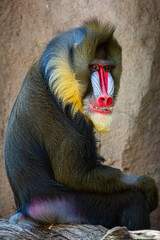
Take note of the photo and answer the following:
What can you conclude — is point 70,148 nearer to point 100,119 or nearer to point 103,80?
point 100,119

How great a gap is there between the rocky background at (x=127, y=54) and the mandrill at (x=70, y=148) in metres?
1.39

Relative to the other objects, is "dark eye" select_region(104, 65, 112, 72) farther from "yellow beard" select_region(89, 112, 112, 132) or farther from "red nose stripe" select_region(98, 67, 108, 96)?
"yellow beard" select_region(89, 112, 112, 132)

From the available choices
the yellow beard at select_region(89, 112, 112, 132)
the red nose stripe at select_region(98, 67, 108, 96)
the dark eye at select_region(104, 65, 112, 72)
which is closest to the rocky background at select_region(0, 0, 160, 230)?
the dark eye at select_region(104, 65, 112, 72)

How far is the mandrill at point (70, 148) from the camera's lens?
15.8 feet

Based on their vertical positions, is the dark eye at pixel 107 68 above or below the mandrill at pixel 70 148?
above

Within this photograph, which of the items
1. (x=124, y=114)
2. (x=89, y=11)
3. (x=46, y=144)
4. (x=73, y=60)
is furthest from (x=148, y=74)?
(x=46, y=144)

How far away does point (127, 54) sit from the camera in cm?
643

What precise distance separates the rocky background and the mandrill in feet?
4.56

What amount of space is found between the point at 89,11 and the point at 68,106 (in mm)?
2210

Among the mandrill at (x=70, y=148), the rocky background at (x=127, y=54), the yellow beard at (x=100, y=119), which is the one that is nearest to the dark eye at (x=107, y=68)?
the mandrill at (x=70, y=148)

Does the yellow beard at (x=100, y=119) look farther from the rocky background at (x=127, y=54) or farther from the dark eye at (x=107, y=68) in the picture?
the rocky background at (x=127, y=54)

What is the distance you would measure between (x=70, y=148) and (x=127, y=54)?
86.2 inches

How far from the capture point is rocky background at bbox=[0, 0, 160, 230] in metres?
6.31

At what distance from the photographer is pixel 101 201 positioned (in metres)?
4.93
